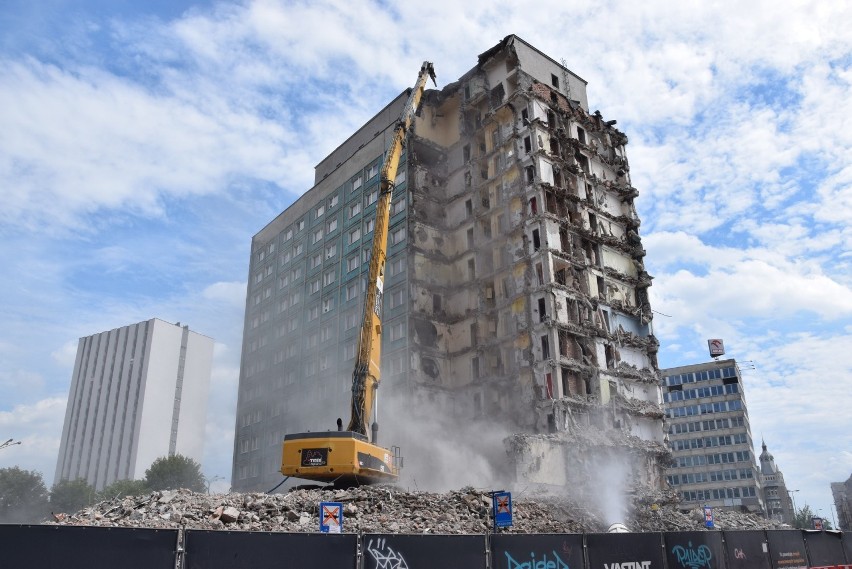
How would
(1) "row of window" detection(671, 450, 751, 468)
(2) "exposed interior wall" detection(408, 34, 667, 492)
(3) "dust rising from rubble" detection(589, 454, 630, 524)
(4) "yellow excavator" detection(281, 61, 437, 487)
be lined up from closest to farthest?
(4) "yellow excavator" detection(281, 61, 437, 487) < (3) "dust rising from rubble" detection(589, 454, 630, 524) < (2) "exposed interior wall" detection(408, 34, 667, 492) < (1) "row of window" detection(671, 450, 751, 468)

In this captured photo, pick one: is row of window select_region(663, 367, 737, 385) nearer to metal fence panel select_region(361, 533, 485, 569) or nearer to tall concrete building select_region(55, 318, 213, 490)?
tall concrete building select_region(55, 318, 213, 490)

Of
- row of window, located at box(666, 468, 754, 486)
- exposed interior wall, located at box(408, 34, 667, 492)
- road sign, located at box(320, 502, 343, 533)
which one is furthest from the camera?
row of window, located at box(666, 468, 754, 486)

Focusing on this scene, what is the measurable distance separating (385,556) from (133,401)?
107534mm

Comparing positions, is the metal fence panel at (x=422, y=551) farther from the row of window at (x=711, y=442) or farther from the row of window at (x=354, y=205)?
the row of window at (x=711, y=442)

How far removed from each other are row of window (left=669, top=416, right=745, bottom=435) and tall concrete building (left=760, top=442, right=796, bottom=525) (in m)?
13.0

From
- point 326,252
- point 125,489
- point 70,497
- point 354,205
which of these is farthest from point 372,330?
point 70,497

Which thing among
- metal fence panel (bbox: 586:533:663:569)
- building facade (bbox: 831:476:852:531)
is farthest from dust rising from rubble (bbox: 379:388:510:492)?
building facade (bbox: 831:476:852:531)

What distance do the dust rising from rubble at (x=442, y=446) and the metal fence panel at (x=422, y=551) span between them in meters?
30.0

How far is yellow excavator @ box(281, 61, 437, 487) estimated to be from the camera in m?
23.7

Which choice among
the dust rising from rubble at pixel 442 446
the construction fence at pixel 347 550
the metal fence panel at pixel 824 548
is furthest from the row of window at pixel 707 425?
the construction fence at pixel 347 550

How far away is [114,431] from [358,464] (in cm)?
9681

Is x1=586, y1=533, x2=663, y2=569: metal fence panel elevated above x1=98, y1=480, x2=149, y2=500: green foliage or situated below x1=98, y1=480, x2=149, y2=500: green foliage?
below

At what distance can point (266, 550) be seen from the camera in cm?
940

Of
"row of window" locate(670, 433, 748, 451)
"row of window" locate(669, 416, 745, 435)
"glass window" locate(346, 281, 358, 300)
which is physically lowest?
"row of window" locate(670, 433, 748, 451)
